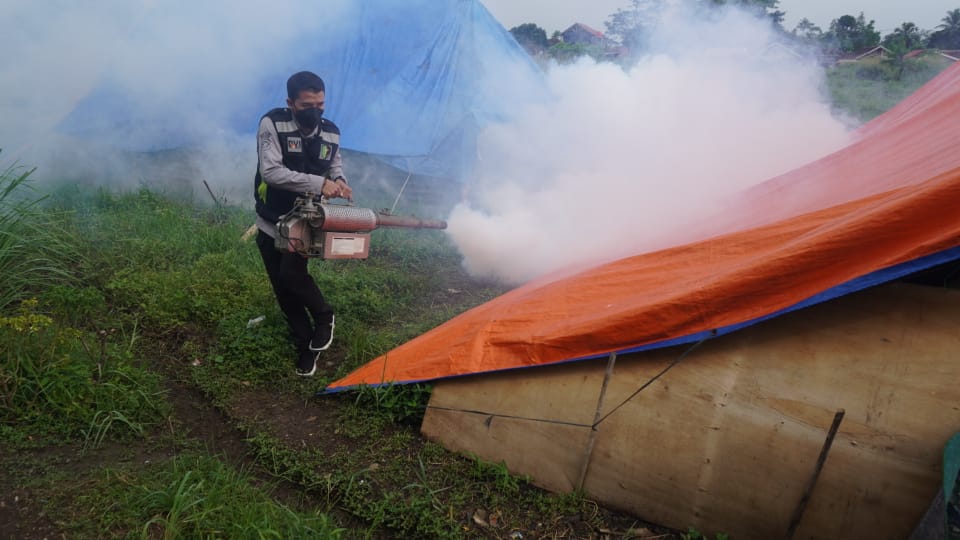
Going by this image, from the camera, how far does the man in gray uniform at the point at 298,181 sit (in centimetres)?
337

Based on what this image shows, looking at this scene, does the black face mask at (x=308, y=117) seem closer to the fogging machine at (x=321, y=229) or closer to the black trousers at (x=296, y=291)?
the fogging machine at (x=321, y=229)

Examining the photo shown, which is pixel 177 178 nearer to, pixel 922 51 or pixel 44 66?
pixel 44 66

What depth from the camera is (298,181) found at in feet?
11.0

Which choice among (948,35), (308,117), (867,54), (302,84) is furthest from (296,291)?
(948,35)

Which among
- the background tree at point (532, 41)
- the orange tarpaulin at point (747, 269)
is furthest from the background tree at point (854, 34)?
the orange tarpaulin at point (747, 269)

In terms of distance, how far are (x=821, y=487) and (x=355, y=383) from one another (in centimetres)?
222

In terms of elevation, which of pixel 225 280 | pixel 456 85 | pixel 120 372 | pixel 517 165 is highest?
pixel 456 85

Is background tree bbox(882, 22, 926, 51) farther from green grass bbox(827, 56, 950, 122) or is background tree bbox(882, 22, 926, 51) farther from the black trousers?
the black trousers

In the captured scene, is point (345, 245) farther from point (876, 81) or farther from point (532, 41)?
point (876, 81)

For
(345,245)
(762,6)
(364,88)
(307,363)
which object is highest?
(762,6)

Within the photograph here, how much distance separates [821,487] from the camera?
2.25m

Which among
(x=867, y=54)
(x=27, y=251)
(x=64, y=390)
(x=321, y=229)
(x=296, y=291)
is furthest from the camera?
(x=867, y=54)

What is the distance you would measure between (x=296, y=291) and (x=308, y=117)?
1.00m

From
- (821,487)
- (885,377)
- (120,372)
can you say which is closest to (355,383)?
(120,372)
